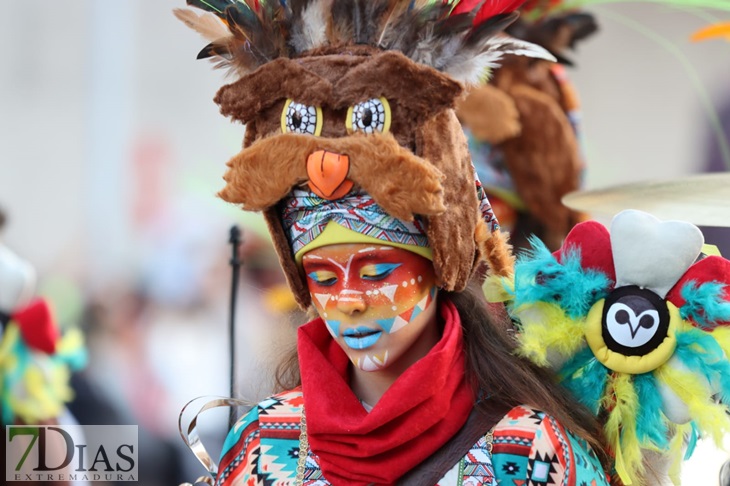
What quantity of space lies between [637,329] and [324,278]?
584 mm

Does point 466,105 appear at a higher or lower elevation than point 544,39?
lower

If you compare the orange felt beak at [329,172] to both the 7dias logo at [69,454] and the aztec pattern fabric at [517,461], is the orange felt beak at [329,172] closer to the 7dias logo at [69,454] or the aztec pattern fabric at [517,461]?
the aztec pattern fabric at [517,461]

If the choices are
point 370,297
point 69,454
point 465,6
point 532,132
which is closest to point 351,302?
point 370,297

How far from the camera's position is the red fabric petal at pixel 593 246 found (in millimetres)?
1879

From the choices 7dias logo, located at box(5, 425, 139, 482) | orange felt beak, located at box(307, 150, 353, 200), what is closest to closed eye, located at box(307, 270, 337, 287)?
orange felt beak, located at box(307, 150, 353, 200)

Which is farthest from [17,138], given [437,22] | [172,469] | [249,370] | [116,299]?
[437,22]

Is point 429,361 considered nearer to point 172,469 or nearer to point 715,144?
point 172,469

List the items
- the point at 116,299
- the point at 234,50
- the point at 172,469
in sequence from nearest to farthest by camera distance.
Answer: the point at 234,50 < the point at 172,469 < the point at 116,299

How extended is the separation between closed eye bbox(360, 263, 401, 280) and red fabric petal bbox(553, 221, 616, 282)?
0.36 metres

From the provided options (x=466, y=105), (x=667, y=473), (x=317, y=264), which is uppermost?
(x=466, y=105)

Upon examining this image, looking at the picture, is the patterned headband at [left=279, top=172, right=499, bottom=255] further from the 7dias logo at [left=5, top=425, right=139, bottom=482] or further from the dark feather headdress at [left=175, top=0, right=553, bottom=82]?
the 7dias logo at [left=5, top=425, right=139, bottom=482]

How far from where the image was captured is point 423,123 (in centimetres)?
176

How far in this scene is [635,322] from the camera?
5.85ft

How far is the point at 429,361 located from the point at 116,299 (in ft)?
11.5
